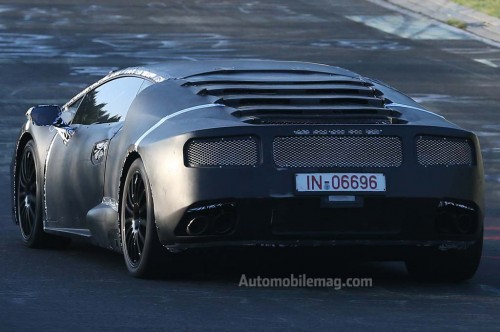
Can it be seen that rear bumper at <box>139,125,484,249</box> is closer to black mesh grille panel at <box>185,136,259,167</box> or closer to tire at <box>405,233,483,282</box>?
black mesh grille panel at <box>185,136,259,167</box>

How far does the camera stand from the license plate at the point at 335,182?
765 centimetres

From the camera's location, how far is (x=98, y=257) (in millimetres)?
9430

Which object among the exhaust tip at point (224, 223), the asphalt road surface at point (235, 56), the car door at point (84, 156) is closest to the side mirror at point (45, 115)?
the car door at point (84, 156)

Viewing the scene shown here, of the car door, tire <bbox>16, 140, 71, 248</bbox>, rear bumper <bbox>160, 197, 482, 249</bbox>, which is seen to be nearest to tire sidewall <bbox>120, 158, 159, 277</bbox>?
rear bumper <bbox>160, 197, 482, 249</bbox>

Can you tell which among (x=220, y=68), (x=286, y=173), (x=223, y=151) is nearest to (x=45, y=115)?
(x=220, y=68)

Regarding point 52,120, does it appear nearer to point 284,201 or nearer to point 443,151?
point 284,201

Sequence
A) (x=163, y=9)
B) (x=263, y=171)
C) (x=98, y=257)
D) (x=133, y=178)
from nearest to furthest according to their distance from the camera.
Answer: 1. (x=263, y=171)
2. (x=133, y=178)
3. (x=98, y=257)
4. (x=163, y=9)

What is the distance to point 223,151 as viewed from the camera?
768 cm

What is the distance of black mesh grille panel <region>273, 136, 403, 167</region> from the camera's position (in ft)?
25.2

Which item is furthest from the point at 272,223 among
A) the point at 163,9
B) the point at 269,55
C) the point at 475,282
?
the point at 163,9

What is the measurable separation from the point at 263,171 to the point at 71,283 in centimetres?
122

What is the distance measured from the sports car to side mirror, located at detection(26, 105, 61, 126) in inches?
37.2

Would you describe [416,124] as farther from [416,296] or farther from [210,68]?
[210,68]

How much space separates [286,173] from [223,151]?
341 millimetres
